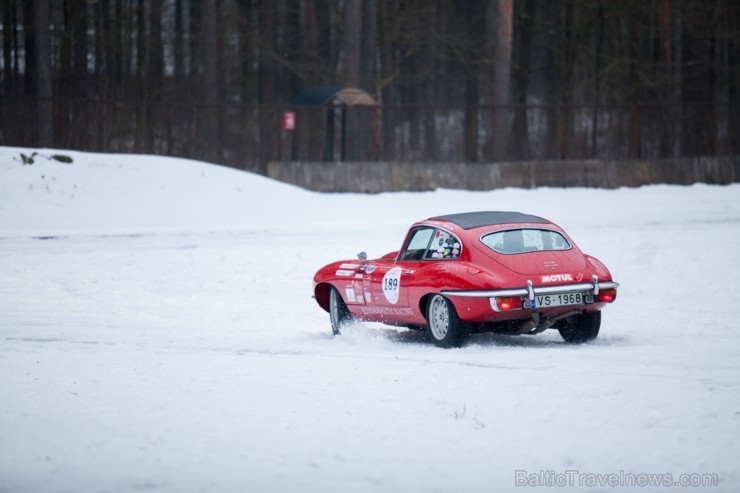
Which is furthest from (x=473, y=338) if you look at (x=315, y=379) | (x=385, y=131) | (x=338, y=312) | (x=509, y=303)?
(x=385, y=131)

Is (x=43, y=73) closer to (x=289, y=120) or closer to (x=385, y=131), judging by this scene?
(x=289, y=120)

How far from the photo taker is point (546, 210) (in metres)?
27.5

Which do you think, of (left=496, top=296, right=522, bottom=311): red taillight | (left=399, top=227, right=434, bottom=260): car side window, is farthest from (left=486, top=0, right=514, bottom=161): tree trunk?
(left=496, top=296, right=522, bottom=311): red taillight

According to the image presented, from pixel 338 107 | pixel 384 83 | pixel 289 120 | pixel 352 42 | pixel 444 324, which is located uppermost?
pixel 352 42

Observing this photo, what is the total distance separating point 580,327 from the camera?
37.7 ft

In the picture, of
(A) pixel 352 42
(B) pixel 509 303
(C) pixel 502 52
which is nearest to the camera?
(B) pixel 509 303

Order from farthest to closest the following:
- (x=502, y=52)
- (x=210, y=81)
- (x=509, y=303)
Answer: (x=210, y=81)
(x=502, y=52)
(x=509, y=303)

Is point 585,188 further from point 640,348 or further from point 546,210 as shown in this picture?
point 640,348

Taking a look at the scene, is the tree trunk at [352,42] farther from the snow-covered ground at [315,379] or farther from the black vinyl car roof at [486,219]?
the black vinyl car roof at [486,219]

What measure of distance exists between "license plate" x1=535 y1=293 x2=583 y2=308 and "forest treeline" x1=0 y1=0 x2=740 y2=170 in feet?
75.8

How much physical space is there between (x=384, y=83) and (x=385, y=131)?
27.1ft

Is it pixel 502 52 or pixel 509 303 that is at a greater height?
pixel 502 52

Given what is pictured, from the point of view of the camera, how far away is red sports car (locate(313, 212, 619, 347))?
35.2 feet

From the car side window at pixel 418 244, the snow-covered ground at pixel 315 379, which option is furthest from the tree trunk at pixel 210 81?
the car side window at pixel 418 244
